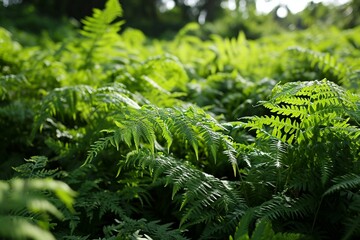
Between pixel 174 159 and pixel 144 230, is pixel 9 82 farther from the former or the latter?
pixel 144 230

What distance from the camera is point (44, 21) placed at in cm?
904

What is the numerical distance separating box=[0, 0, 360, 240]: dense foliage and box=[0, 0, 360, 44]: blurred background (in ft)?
11.2

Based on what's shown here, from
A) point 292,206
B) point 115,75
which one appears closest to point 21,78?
point 115,75

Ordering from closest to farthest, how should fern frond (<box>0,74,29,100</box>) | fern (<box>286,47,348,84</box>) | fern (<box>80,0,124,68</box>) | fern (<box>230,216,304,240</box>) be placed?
fern (<box>230,216,304,240</box>)
fern frond (<box>0,74,29,100</box>)
fern (<box>286,47,348,84</box>)
fern (<box>80,0,124,68</box>)

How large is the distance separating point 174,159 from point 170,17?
15041 millimetres

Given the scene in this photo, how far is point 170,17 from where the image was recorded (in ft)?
52.9

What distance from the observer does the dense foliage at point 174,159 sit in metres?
1.61

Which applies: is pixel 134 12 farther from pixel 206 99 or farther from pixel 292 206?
pixel 292 206

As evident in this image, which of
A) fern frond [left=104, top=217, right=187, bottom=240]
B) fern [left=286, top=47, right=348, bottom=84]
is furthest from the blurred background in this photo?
fern frond [left=104, top=217, right=187, bottom=240]

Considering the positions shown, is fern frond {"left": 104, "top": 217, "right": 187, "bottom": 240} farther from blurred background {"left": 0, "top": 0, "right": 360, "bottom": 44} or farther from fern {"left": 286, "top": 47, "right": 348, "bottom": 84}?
blurred background {"left": 0, "top": 0, "right": 360, "bottom": 44}

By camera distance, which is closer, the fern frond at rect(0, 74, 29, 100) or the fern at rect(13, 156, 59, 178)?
the fern at rect(13, 156, 59, 178)

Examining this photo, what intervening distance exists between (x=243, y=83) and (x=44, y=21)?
24.0ft

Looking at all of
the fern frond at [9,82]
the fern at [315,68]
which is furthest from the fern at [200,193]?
the fern at [315,68]

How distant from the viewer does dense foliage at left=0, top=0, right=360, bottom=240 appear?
1.61 meters
